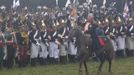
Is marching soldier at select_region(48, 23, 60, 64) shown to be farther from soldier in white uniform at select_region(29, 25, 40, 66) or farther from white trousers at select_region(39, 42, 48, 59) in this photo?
soldier in white uniform at select_region(29, 25, 40, 66)

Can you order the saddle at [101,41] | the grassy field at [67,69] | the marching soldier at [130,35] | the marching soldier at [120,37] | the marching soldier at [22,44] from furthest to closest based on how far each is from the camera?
the marching soldier at [130,35], the marching soldier at [120,37], the marching soldier at [22,44], the grassy field at [67,69], the saddle at [101,41]

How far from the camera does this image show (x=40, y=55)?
21.8 m

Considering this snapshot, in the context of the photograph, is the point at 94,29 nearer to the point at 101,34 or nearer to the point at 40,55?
the point at 101,34

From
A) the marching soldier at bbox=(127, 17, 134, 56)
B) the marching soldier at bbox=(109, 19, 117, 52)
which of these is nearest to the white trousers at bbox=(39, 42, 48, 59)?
the marching soldier at bbox=(109, 19, 117, 52)

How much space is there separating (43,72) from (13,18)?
3923 millimetres

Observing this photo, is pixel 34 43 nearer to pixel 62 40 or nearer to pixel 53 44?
pixel 53 44

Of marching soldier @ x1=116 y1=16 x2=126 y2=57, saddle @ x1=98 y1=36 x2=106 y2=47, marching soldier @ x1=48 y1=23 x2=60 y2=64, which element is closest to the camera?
saddle @ x1=98 y1=36 x2=106 y2=47

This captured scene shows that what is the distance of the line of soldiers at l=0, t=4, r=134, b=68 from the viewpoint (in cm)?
2064

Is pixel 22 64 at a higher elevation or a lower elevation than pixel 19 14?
lower

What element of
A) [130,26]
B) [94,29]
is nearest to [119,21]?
[130,26]

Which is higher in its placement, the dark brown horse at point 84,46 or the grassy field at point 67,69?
the dark brown horse at point 84,46

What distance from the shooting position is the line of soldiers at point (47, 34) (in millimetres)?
20641

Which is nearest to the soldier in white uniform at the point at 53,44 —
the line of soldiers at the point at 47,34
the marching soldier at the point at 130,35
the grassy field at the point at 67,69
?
the line of soldiers at the point at 47,34

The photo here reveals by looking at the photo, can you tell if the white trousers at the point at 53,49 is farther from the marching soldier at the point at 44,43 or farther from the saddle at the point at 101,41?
the saddle at the point at 101,41
